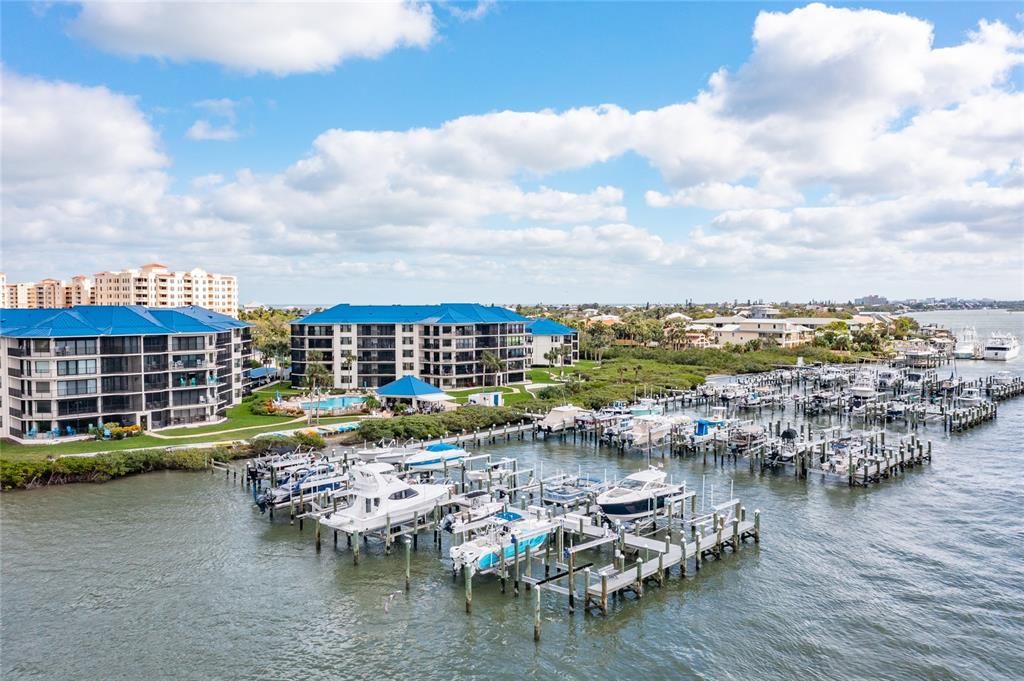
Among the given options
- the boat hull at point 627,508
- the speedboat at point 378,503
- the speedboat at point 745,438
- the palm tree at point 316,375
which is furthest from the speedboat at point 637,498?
the palm tree at point 316,375

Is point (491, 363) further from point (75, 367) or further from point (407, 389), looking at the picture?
point (75, 367)

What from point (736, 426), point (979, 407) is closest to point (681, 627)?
point (736, 426)

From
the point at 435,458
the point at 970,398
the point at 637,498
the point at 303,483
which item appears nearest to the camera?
the point at 637,498

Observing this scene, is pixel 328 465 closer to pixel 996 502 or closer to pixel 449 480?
pixel 449 480

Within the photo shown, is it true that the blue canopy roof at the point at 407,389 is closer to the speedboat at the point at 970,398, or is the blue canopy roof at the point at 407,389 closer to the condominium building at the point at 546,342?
the condominium building at the point at 546,342

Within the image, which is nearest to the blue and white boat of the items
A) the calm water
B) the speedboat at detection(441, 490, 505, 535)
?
the speedboat at detection(441, 490, 505, 535)

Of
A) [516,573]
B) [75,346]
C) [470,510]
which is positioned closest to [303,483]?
[470,510]

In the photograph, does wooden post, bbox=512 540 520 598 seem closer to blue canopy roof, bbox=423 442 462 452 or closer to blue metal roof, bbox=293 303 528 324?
blue canopy roof, bbox=423 442 462 452
